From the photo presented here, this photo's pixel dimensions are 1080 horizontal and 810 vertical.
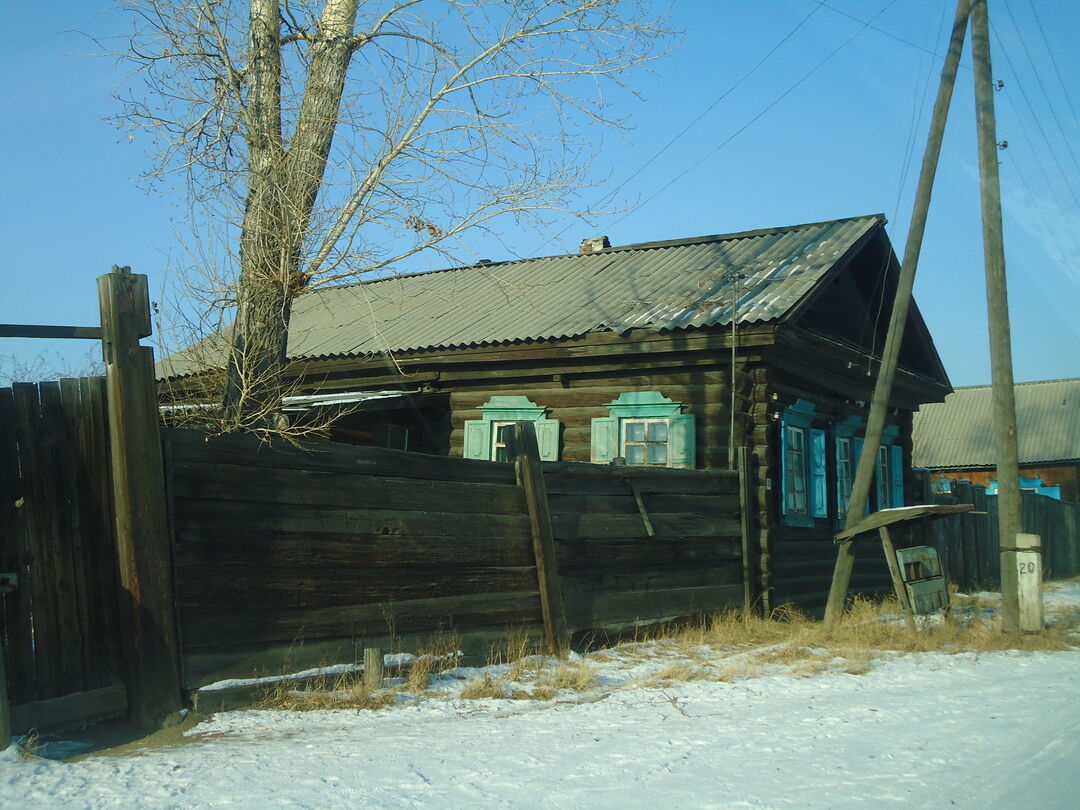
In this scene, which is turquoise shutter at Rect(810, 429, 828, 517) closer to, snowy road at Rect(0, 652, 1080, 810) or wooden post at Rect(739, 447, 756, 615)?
wooden post at Rect(739, 447, 756, 615)

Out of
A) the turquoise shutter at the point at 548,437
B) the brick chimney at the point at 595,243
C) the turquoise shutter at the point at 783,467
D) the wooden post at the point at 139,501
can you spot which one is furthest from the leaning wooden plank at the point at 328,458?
the brick chimney at the point at 595,243

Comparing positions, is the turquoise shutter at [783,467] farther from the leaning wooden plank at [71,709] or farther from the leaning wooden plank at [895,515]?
the leaning wooden plank at [71,709]

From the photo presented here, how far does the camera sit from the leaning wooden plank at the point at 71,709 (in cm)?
507

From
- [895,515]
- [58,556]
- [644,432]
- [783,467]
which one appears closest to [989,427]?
[783,467]

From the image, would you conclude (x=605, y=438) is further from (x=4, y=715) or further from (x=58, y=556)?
(x=4, y=715)

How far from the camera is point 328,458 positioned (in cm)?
685

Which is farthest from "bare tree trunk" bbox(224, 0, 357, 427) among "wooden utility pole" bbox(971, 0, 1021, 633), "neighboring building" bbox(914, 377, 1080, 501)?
"neighboring building" bbox(914, 377, 1080, 501)

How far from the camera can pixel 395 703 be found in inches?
259

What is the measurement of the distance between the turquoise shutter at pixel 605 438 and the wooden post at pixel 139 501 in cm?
Answer: 776

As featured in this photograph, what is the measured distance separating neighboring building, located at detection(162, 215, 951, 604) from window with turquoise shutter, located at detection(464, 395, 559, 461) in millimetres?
21

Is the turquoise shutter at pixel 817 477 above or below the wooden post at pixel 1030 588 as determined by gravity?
above

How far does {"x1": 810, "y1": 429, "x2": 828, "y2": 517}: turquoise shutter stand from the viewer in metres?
13.4

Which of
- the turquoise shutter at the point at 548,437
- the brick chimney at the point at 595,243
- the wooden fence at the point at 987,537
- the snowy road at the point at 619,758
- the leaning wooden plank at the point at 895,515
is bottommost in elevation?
the wooden fence at the point at 987,537

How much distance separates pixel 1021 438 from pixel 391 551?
35377mm
